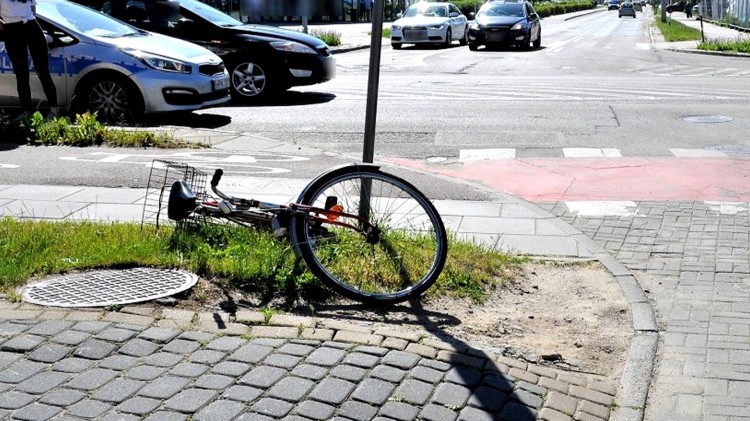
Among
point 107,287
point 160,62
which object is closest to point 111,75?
point 160,62

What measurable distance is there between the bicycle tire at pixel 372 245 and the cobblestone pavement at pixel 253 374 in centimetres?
53

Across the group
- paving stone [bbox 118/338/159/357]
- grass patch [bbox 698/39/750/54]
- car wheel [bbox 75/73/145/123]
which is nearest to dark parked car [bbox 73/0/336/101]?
car wheel [bbox 75/73/145/123]

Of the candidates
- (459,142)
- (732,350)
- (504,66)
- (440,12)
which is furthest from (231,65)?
(440,12)

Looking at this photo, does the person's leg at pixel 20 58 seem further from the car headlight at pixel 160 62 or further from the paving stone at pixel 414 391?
the paving stone at pixel 414 391

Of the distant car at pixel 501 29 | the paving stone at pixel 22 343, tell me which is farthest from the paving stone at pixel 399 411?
the distant car at pixel 501 29

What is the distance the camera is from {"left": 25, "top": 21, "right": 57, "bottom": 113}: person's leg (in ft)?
41.0

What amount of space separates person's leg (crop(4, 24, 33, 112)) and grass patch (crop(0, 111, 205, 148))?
3.88 ft

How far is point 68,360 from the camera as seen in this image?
4.71 metres

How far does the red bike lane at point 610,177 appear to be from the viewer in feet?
30.8

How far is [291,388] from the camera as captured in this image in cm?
448

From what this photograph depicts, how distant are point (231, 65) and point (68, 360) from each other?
40.3 feet

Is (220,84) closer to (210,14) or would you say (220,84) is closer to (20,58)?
(20,58)

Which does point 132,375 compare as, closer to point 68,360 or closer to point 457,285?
point 68,360

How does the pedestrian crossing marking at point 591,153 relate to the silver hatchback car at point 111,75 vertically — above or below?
below
